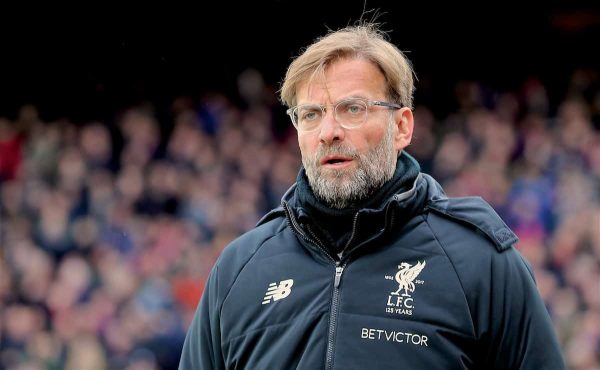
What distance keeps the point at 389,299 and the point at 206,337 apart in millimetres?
547

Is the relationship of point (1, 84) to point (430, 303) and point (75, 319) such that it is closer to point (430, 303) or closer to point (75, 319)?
point (75, 319)

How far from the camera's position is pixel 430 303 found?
2492 millimetres

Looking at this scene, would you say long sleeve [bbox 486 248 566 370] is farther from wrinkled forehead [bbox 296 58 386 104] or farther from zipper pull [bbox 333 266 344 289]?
wrinkled forehead [bbox 296 58 386 104]

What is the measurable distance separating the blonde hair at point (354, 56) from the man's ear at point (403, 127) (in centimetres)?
3

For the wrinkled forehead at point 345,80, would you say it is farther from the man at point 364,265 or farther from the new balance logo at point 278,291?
the new balance logo at point 278,291

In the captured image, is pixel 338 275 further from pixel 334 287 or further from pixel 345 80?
pixel 345 80

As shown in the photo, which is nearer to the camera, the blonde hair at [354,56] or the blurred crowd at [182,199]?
the blonde hair at [354,56]

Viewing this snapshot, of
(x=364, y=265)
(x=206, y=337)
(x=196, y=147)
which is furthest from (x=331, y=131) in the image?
(x=196, y=147)

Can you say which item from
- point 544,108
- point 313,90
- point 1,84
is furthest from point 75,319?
point 313,90

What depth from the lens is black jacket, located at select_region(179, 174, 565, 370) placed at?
245cm

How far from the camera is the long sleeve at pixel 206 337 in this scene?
2.74 metres

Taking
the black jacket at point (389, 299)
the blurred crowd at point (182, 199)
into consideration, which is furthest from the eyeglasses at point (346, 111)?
the blurred crowd at point (182, 199)

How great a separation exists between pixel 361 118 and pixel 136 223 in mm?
6247

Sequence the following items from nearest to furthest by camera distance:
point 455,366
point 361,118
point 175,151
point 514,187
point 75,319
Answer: point 455,366 → point 361,118 → point 75,319 → point 514,187 → point 175,151
